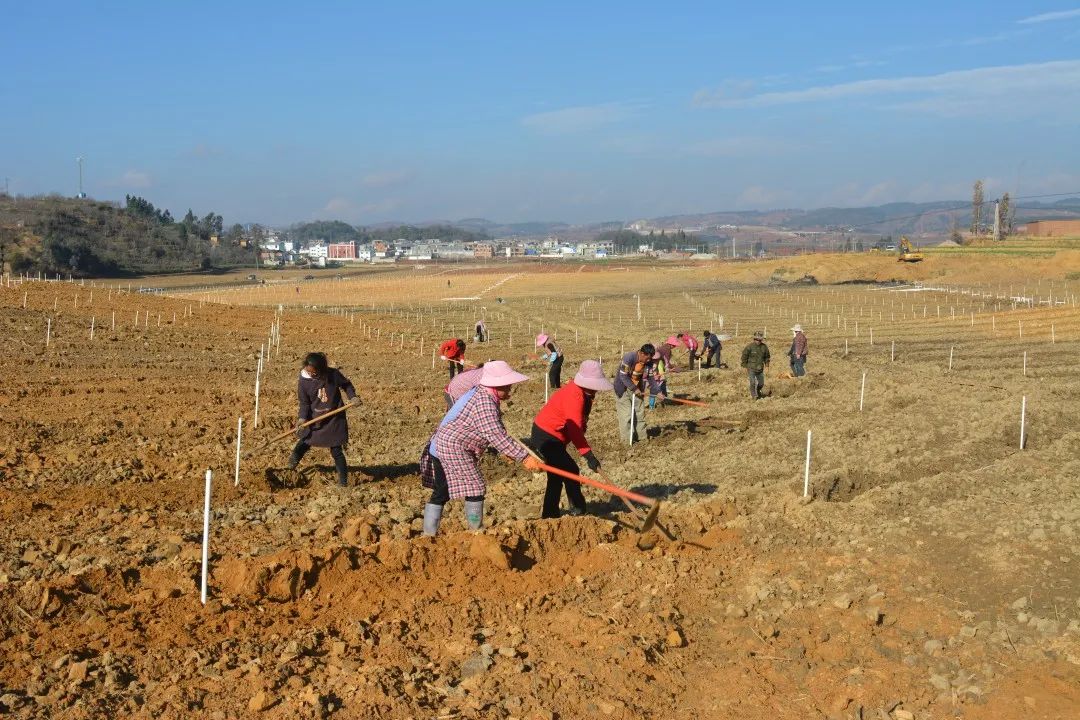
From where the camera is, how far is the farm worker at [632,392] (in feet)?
42.5

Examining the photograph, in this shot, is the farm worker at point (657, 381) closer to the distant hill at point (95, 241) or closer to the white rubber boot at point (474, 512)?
the white rubber boot at point (474, 512)

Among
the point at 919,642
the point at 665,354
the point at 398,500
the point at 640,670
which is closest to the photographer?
the point at 640,670

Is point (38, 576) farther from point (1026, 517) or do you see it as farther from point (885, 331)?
point (885, 331)

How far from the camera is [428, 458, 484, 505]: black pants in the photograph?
8.05 m

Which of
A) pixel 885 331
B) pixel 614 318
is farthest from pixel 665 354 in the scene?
pixel 614 318

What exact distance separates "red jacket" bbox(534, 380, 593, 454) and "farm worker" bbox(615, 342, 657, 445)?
3.66 meters

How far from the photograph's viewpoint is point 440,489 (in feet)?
26.5

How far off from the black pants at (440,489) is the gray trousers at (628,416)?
5591 millimetres

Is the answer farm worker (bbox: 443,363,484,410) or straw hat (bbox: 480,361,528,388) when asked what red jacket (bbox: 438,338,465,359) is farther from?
straw hat (bbox: 480,361,528,388)

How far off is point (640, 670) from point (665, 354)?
11179 millimetres

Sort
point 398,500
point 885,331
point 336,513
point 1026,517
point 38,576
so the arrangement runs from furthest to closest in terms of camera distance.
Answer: point 885,331, point 398,500, point 336,513, point 1026,517, point 38,576

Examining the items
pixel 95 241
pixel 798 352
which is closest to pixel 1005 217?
pixel 95 241

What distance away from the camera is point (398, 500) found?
10.3m

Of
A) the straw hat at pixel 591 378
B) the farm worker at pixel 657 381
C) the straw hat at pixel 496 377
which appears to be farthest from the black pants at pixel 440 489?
the farm worker at pixel 657 381
